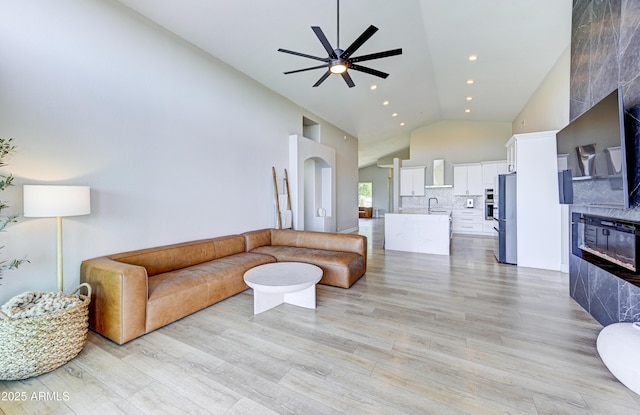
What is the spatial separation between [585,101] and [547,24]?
5.02ft

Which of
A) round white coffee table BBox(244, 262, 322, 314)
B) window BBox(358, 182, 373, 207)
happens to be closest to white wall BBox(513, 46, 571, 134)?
round white coffee table BBox(244, 262, 322, 314)

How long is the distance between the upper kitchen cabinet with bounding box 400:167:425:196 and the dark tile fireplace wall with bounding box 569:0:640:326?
5.75 meters

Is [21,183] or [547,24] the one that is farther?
[547,24]

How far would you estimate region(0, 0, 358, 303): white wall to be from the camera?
7.42 ft

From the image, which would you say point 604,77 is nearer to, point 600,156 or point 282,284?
point 600,156

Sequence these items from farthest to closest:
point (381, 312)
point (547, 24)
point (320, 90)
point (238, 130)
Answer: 1. point (320, 90)
2. point (238, 130)
3. point (547, 24)
4. point (381, 312)

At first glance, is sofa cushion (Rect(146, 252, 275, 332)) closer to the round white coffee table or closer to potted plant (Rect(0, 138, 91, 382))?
the round white coffee table

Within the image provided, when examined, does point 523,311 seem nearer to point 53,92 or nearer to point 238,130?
point 238,130

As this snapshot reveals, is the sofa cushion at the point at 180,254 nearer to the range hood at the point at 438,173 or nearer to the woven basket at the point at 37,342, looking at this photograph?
the woven basket at the point at 37,342

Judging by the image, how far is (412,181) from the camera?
950cm

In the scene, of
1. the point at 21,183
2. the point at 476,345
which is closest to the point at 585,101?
the point at 476,345

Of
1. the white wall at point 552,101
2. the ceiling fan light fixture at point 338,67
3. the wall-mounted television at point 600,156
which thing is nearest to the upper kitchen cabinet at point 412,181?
the white wall at point 552,101

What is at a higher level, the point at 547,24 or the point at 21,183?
the point at 547,24

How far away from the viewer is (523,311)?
2.83 m
